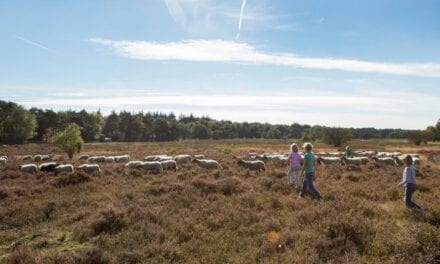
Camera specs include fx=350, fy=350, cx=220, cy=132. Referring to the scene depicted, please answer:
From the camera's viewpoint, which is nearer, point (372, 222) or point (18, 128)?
point (372, 222)

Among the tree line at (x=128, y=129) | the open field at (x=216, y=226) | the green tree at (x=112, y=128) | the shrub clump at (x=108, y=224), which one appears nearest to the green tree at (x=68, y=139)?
the tree line at (x=128, y=129)

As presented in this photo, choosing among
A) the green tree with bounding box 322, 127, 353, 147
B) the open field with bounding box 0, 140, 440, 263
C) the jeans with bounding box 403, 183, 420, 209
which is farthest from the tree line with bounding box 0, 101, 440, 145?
the jeans with bounding box 403, 183, 420, 209

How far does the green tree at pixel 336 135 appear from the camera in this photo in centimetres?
6366

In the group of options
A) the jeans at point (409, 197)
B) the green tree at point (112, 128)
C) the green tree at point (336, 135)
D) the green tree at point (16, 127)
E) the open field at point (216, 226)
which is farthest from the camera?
the green tree at point (112, 128)

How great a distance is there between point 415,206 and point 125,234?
8.66 m

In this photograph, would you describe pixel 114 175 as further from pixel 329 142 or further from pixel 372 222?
pixel 329 142

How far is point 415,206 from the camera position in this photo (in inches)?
425

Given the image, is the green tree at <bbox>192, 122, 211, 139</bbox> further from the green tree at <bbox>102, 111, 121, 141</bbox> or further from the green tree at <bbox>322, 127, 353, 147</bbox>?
the green tree at <bbox>322, 127, 353, 147</bbox>

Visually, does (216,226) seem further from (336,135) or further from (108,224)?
(336,135)

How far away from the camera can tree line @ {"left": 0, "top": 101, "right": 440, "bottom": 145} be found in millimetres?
81688

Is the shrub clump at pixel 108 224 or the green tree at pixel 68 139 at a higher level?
the green tree at pixel 68 139

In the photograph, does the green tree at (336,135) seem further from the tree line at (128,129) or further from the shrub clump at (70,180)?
the shrub clump at (70,180)

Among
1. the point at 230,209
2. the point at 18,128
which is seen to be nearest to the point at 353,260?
the point at 230,209

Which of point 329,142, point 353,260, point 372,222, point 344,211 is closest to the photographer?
point 353,260
